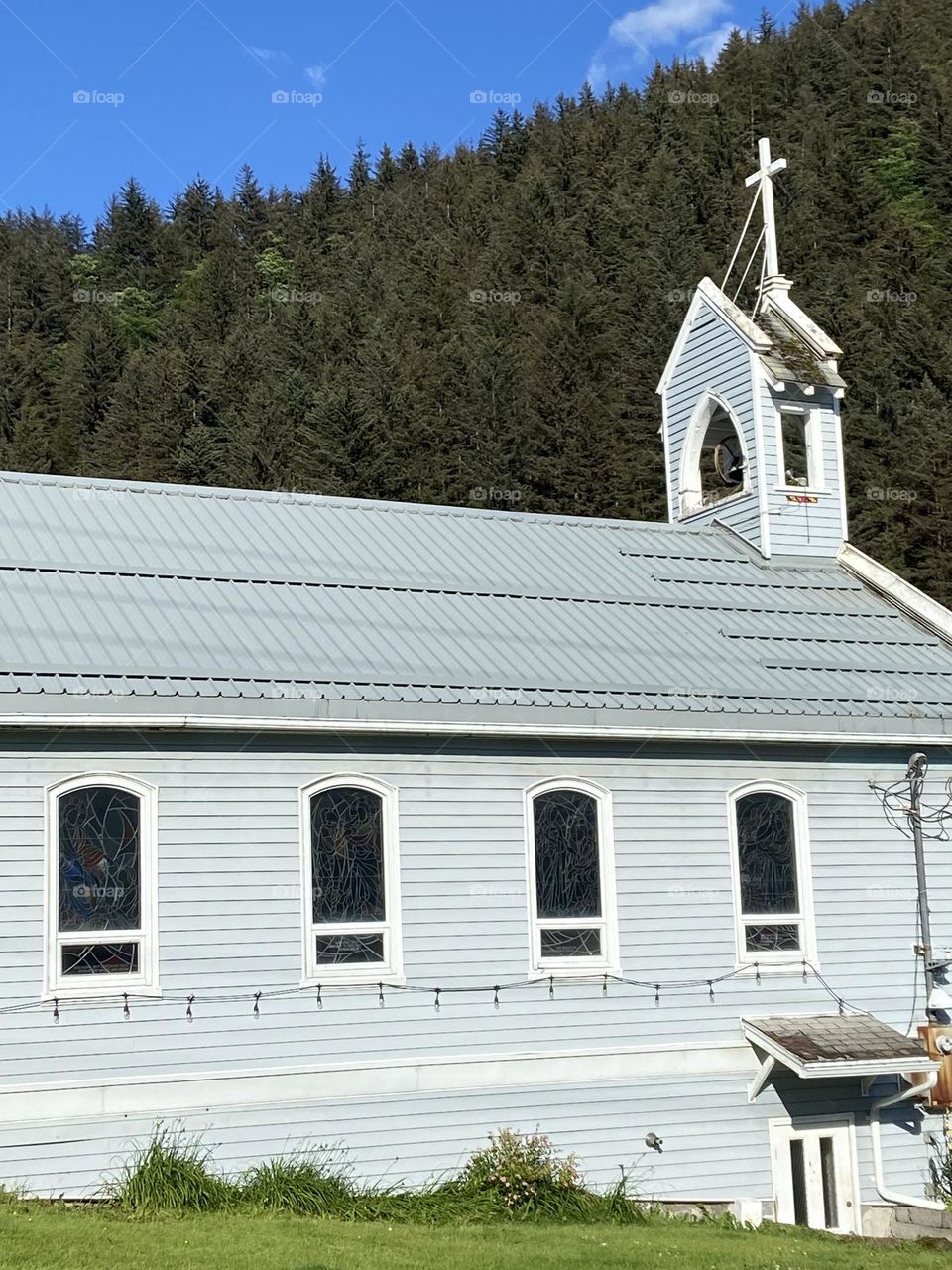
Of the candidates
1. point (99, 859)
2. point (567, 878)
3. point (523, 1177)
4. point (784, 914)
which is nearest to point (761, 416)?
point (784, 914)

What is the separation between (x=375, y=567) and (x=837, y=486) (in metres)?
7.29

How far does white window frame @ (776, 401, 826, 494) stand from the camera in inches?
850

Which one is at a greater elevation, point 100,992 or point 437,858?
point 437,858

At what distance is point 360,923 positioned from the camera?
15.2m

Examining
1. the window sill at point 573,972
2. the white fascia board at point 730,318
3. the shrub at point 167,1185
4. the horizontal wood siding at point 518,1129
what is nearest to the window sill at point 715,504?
the white fascia board at point 730,318

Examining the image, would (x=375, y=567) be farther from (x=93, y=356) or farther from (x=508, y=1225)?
(x=93, y=356)

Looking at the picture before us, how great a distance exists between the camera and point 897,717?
697 inches

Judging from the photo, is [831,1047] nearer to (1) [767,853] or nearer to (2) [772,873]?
(2) [772,873]

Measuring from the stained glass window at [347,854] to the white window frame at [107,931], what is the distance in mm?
1568

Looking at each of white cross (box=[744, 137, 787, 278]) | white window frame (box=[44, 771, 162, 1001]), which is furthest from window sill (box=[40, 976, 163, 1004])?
white cross (box=[744, 137, 787, 278])

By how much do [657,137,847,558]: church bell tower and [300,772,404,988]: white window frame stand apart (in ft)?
26.1

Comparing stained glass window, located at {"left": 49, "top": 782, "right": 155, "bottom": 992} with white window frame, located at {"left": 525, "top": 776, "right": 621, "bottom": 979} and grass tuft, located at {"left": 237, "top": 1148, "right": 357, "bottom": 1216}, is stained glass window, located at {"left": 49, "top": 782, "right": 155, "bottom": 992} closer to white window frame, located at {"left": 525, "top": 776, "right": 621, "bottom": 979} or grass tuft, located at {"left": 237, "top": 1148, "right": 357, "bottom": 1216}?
grass tuft, located at {"left": 237, "top": 1148, "right": 357, "bottom": 1216}

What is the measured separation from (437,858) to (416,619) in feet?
8.93

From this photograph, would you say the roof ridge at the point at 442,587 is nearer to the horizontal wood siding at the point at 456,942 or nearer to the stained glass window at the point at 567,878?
the horizontal wood siding at the point at 456,942
